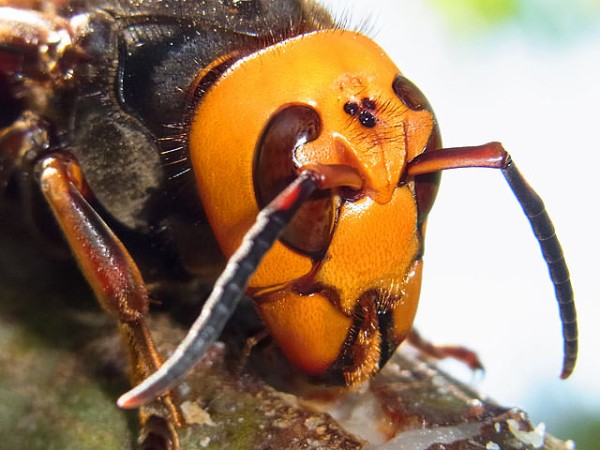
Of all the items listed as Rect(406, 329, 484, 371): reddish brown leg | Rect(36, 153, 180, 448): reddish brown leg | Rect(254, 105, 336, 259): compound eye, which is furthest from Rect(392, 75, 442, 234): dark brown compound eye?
Rect(406, 329, 484, 371): reddish brown leg

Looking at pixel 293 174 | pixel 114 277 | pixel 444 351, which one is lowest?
pixel 444 351

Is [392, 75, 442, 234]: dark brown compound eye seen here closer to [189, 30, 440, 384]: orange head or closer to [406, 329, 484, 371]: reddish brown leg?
[189, 30, 440, 384]: orange head

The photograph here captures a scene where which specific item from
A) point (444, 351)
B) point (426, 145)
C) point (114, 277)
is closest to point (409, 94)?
point (426, 145)

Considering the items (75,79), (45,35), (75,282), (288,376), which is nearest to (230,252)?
(288,376)

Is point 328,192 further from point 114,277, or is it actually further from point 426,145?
point 114,277

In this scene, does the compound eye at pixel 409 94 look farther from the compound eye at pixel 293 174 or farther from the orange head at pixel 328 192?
the compound eye at pixel 293 174

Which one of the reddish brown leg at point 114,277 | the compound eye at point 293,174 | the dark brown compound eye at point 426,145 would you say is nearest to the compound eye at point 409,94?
the dark brown compound eye at point 426,145
